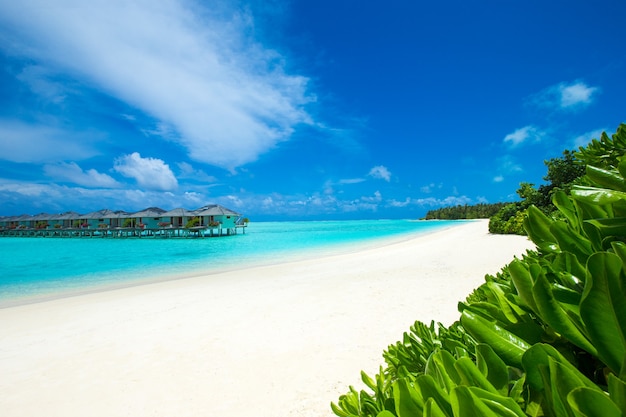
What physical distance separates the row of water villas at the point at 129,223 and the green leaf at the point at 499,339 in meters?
50.2

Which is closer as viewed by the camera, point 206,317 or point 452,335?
point 452,335

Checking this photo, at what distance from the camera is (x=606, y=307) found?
0.45 meters

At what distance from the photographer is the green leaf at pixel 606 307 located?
1.39 ft

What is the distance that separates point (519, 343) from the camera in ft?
2.06

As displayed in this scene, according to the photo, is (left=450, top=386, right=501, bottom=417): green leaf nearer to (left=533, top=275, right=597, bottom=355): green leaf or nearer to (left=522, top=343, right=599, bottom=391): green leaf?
(left=522, top=343, right=599, bottom=391): green leaf

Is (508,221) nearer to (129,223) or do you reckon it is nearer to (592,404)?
(592,404)

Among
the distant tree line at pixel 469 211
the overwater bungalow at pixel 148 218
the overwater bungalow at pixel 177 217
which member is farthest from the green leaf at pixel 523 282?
the distant tree line at pixel 469 211

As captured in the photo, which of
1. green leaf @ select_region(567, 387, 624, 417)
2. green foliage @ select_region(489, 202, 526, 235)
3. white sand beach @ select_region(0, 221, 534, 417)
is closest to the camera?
green leaf @ select_region(567, 387, 624, 417)

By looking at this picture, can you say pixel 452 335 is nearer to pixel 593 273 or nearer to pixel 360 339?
pixel 593 273

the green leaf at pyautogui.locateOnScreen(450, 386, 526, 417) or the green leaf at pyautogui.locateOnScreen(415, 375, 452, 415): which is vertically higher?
the green leaf at pyautogui.locateOnScreen(450, 386, 526, 417)

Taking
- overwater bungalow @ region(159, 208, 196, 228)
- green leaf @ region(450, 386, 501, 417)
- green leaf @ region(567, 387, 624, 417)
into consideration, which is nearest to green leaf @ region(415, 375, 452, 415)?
green leaf @ region(450, 386, 501, 417)

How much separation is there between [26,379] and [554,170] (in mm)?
24942

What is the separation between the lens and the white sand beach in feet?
12.0

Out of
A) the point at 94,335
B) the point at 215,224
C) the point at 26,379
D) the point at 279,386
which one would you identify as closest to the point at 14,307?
the point at 94,335
